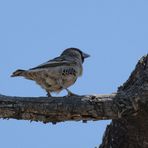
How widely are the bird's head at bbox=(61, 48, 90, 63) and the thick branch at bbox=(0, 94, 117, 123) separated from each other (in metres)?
3.51

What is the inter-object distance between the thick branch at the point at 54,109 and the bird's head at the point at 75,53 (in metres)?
3.51

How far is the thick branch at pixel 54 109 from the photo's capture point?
19.8ft

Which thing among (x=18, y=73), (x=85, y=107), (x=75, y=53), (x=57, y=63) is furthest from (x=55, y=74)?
(x=85, y=107)

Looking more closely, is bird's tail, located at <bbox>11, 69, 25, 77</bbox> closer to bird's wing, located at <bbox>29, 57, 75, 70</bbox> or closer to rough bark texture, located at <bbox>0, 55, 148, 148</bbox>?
bird's wing, located at <bbox>29, 57, 75, 70</bbox>

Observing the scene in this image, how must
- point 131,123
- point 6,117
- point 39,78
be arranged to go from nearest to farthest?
point 6,117 → point 131,123 → point 39,78

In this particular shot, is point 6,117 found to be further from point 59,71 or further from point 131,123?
point 59,71

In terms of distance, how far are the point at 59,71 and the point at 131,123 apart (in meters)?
2.18

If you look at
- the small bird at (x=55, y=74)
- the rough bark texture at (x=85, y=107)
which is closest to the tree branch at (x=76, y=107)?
the rough bark texture at (x=85, y=107)

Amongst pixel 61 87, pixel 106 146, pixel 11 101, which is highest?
pixel 61 87

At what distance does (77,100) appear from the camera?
6.16m

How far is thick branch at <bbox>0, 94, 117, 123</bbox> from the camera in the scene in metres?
6.03

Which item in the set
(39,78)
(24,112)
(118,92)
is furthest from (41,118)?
(39,78)

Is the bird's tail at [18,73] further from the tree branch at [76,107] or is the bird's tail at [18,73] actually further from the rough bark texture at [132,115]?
the rough bark texture at [132,115]

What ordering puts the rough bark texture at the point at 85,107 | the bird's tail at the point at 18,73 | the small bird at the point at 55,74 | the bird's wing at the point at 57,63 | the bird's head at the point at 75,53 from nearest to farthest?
1. the rough bark texture at the point at 85,107
2. the bird's tail at the point at 18,73
3. the small bird at the point at 55,74
4. the bird's wing at the point at 57,63
5. the bird's head at the point at 75,53
